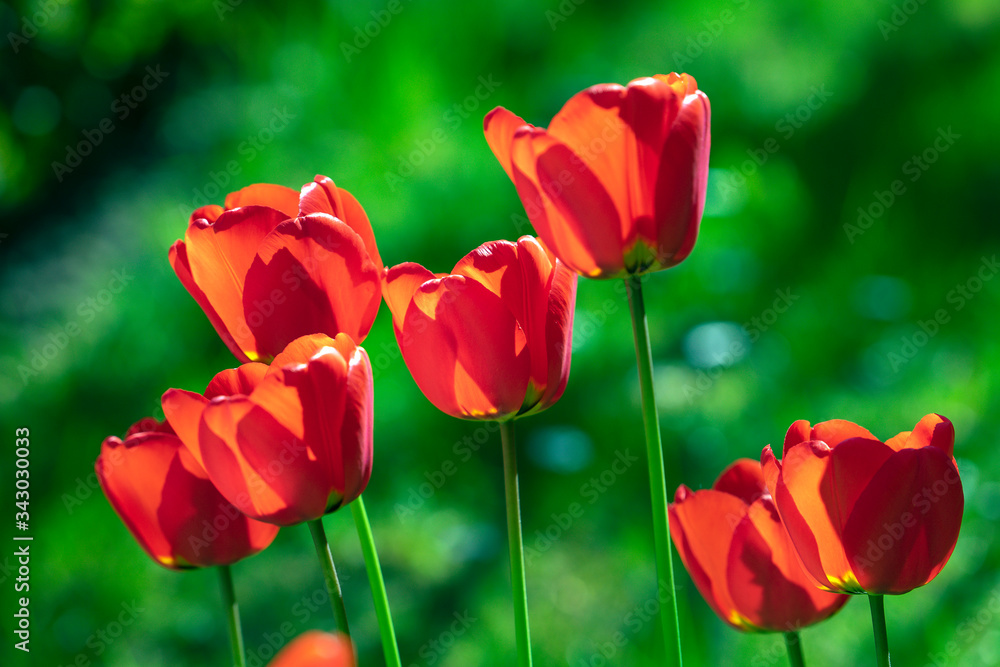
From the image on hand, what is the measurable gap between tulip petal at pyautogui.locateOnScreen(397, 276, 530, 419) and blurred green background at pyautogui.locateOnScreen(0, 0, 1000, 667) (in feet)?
1.70

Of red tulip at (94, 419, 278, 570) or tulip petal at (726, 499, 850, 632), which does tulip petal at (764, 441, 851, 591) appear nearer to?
tulip petal at (726, 499, 850, 632)

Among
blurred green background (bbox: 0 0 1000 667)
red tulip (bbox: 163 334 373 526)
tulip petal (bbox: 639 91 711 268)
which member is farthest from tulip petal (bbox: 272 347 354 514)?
blurred green background (bbox: 0 0 1000 667)

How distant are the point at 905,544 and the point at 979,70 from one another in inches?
45.6

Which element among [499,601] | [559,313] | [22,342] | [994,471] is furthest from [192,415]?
[22,342]

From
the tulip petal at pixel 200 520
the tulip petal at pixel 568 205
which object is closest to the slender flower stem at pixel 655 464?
the tulip petal at pixel 568 205

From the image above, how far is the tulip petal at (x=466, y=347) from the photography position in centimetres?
26

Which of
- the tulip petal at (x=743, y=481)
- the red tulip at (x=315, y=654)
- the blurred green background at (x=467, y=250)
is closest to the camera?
Result: the red tulip at (x=315, y=654)

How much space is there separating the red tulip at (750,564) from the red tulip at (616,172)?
8 centimetres

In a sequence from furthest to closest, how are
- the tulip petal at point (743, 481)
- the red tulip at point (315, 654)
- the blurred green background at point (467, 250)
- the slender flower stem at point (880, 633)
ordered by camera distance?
the blurred green background at point (467, 250)
the tulip petal at point (743, 481)
the slender flower stem at point (880, 633)
the red tulip at point (315, 654)

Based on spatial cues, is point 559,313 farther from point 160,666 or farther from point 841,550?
point 160,666

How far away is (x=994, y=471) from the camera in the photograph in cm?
84

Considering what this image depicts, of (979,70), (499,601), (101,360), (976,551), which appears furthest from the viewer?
(979,70)

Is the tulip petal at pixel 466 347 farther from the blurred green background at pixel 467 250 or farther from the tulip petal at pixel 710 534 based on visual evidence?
the blurred green background at pixel 467 250

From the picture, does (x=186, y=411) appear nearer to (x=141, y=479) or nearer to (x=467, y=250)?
(x=141, y=479)
